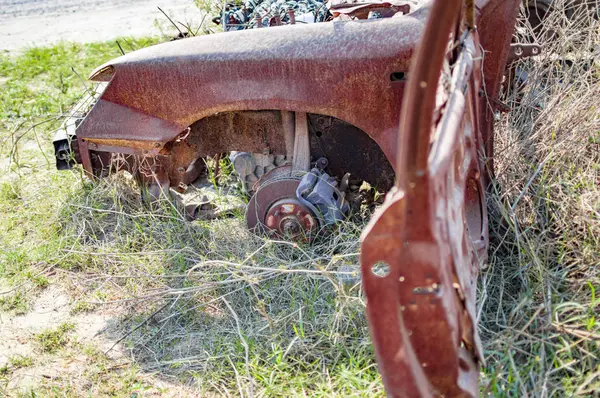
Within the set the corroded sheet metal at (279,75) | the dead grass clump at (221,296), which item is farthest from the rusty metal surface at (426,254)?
the corroded sheet metal at (279,75)

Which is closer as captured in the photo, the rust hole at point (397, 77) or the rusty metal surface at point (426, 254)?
the rusty metal surface at point (426, 254)

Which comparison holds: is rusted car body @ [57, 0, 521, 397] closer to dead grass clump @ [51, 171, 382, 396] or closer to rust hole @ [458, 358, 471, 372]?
rust hole @ [458, 358, 471, 372]

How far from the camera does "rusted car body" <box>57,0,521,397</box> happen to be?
165cm

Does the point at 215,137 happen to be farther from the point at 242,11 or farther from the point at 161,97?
the point at 242,11

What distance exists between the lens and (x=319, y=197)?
3.13 m

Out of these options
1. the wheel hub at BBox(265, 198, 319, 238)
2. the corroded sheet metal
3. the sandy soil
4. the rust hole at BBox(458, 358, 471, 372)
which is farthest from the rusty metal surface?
the sandy soil

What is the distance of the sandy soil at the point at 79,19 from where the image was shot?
25.8 ft

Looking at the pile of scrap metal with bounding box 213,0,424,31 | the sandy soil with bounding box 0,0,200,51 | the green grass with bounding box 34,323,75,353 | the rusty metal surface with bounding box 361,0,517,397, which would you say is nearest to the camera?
the rusty metal surface with bounding box 361,0,517,397

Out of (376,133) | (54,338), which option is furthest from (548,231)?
(54,338)

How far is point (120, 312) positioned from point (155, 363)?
0.48 m

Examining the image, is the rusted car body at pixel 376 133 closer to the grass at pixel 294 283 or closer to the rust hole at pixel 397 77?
the rust hole at pixel 397 77

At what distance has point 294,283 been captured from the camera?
10.1ft

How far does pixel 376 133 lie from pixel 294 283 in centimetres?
82

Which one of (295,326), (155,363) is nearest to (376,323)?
(295,326)
